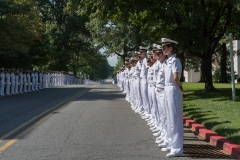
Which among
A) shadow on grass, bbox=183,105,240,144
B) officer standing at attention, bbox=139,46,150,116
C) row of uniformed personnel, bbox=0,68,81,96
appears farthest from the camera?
row of uniformed personnel, bbox=0,68,81,96

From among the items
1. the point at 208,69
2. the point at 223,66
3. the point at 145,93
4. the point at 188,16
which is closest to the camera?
the point at 145,93

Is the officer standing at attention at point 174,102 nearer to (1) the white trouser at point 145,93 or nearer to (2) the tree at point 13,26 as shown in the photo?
(1) the white trouser at point 145,93

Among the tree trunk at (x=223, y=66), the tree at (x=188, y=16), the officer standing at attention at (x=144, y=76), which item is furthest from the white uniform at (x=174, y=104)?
the tree trunk at (x=223, y=66)

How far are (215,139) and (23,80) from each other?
75.4ft

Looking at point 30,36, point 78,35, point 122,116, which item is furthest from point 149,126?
point 78,35

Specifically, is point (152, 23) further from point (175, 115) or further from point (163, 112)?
point (175, 115)

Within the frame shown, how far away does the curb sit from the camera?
7361 millimetres

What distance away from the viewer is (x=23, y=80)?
2956cm

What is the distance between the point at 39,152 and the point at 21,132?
2.38 metres

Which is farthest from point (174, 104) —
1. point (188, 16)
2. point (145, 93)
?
point (188, 16)

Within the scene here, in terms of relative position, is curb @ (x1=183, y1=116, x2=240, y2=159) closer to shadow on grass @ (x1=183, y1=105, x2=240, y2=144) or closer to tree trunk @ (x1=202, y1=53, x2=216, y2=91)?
shadow on grass @ (x1=183, y1=105, x2=240, y2=144)

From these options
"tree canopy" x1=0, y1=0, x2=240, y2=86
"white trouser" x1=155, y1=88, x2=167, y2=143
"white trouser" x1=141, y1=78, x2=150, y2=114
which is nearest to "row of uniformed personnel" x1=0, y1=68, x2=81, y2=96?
"tree canopy" x1=0, y1=0, x2=240, y2=86

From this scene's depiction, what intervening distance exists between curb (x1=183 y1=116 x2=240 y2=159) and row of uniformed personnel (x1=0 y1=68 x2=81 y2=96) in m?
16.8

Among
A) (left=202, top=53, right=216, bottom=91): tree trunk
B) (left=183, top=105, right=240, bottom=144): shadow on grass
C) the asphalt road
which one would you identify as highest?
(left=202, top=53, right=216, bottom=91): tree trunk
